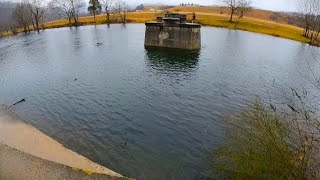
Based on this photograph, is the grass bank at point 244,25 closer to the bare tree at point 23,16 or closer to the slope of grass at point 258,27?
the slope of grass at point 258,27

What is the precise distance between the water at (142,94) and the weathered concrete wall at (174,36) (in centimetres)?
314

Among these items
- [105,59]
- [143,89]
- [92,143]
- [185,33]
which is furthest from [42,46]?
[92,143]

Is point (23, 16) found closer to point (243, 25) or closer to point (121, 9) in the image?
point (121, 9)

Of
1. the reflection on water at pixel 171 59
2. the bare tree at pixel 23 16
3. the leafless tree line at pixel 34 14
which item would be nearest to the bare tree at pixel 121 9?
the leafless tree line at pixel 34 14

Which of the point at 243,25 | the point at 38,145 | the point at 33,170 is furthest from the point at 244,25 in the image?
the point at 33,170

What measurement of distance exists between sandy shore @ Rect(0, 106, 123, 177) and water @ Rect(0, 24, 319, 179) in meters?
1.04

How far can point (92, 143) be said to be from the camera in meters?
27.1

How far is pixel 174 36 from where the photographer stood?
220 ft

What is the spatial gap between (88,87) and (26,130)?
13406 mm

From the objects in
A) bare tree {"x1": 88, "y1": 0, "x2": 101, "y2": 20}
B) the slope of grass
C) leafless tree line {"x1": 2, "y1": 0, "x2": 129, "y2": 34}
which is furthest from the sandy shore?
bare tree {"x1": 88, "y1": 0, "x2": 101, "y2": 20}

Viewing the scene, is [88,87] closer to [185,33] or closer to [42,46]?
[185,33]

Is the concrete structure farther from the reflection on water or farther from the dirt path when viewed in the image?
the dirt path

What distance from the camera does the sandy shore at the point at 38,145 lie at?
912 inches

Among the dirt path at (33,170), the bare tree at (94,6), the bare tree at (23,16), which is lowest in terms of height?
the dirt path at (33,170)
